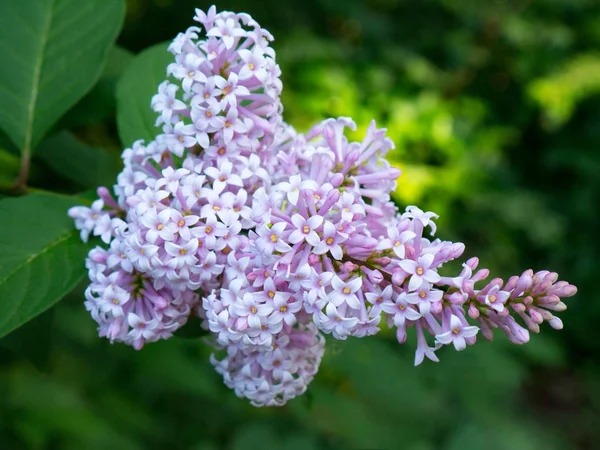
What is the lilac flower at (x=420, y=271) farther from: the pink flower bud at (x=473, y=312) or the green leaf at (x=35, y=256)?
the green leaf at (x=35, y=256)

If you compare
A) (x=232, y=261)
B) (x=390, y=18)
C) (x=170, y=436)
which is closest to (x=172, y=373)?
(x=170, y=436)

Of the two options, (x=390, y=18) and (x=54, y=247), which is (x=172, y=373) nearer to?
(x=54, y=247)

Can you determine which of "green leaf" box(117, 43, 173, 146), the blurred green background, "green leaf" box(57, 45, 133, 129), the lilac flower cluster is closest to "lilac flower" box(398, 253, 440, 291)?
the lilac flower cluster

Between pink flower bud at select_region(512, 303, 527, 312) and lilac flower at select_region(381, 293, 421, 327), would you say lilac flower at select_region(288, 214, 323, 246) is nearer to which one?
lilac flower at select_region(381, 293, 421, 327)

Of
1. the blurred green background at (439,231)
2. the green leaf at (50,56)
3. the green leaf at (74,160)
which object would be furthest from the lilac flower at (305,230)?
the green leaf at (74,160)

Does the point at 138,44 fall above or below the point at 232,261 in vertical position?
below

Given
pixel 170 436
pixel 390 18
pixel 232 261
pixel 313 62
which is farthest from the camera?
pixel 390 18

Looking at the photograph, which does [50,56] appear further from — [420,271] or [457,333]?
[457,333]
